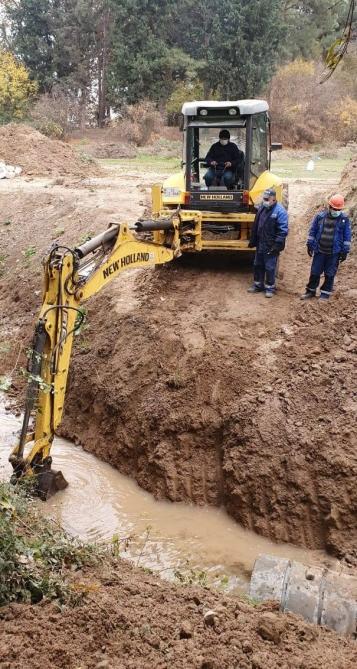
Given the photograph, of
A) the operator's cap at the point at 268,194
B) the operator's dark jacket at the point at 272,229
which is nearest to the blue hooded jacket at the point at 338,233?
the operator's dark jacket at the point at 272,229

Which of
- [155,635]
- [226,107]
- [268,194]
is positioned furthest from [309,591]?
[226,107]

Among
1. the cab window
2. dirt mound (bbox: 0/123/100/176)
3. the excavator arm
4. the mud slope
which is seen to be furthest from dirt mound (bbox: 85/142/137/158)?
the excavator arm

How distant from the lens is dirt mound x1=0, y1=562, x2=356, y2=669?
4.21 metres

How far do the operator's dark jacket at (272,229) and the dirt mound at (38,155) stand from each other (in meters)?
12.2

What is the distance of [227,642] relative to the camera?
15.1 feet

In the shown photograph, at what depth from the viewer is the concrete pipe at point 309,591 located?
5309 mm

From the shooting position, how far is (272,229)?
9.42 metres

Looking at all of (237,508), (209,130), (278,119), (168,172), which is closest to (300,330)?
(237,508)

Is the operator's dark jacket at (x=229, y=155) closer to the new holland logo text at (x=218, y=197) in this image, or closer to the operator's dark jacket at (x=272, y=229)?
the new holland logo text at (x=218, y=197)

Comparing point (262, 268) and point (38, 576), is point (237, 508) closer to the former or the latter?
point (38, 576)

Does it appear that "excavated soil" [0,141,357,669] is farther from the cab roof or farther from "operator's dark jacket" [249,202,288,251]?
the cab roof

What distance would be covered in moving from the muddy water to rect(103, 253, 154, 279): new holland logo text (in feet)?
8.64

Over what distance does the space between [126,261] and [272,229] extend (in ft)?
8.51

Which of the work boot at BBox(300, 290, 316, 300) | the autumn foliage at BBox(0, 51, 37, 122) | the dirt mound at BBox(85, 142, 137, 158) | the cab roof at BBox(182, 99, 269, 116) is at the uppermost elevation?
the autumn foliage at BBox(0, 51, 37, 122)
